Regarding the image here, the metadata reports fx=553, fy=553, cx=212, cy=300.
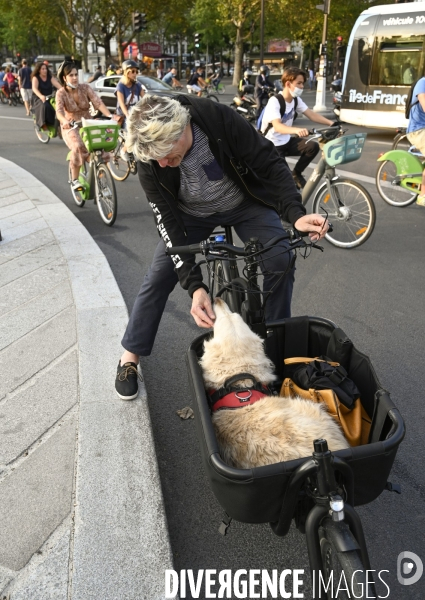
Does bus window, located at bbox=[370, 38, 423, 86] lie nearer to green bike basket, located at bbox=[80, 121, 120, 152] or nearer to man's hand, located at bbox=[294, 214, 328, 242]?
green bike basket, located at bbox=[80, 121, 120, 152]

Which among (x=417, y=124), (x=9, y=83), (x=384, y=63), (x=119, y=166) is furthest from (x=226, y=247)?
(x=9, y=83)

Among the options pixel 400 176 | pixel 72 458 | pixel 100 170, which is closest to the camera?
pixel 72 458

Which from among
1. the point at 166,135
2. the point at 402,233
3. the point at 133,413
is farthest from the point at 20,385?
the point at 402,233

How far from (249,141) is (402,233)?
14.8 ft

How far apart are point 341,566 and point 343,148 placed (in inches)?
201

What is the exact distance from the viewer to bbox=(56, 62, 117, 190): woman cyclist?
744cm

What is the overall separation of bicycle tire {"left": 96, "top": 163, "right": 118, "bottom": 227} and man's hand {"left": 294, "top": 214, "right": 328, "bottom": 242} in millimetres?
4817

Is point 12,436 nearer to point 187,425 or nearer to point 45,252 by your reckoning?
point 187,425

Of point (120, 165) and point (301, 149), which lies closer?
point (301, 149)

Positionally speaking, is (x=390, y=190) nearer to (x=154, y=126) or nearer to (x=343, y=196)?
(x=343, y=196)

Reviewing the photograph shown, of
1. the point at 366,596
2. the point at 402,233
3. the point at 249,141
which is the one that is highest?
the point at 249,141

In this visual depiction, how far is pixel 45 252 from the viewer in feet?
19.4

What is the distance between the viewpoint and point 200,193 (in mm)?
3041

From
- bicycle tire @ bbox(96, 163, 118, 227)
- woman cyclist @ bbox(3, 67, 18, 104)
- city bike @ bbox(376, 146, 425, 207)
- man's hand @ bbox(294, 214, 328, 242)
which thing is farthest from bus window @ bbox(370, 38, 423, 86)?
woman cyclist @ bbox(3, 67, 18, 104)
